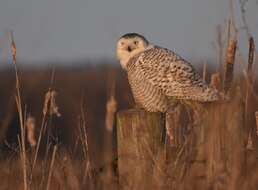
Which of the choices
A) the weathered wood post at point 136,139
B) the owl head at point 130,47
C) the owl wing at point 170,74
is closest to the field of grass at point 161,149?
the weathered wood post at point 136,139

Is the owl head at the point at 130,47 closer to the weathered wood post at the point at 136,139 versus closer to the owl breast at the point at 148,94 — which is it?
the owl breast at the point at 148,94

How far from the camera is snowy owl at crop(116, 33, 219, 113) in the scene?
5.96 meters

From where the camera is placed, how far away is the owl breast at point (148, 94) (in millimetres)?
6168

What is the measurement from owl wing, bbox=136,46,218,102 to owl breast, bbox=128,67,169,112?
38 mm

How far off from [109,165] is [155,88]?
1925 mm

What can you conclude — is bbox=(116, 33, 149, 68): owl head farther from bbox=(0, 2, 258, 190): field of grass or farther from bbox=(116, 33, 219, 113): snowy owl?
bbox=(0, 2, 258, 190): field of grass

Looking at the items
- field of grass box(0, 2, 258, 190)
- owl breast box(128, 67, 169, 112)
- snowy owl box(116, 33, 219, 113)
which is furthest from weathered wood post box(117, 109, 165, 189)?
owl breast box(128, 67, 169, 112)

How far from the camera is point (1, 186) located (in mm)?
4547

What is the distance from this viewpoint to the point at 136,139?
419cm

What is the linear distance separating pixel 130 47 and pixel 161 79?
0.76 metres

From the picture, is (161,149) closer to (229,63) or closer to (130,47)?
(229,63)

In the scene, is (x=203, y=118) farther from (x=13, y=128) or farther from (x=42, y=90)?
(x=42, y=90)

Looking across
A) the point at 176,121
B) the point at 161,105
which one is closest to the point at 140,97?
the point at 161,105

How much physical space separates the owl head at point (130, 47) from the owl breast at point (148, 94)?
1.62 ft
